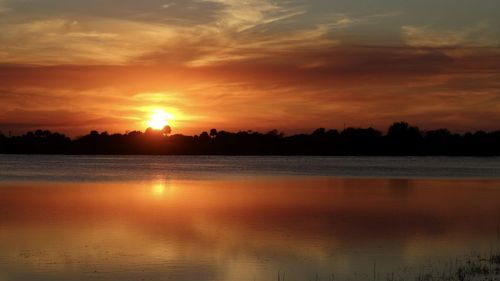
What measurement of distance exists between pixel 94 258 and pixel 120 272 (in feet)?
6.89

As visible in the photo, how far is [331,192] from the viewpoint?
43.8 m

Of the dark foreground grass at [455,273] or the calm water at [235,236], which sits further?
the calm water at [235,236]

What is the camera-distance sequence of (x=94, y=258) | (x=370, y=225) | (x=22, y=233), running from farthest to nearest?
(x=370, y=225)
(x=22, y=233)
(x=94, y=258)

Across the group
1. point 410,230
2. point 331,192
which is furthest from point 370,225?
point 331,192

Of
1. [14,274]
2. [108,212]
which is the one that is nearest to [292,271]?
[14,274]

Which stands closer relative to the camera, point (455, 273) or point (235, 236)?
point (455, 273)

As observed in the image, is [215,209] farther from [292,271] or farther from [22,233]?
[292,271]

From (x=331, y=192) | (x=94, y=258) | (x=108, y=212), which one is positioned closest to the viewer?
(x=94, y=258)

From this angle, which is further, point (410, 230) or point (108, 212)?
point (108, 212)

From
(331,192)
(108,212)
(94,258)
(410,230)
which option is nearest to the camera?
(94,258)

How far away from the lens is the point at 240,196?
3884 centimetres

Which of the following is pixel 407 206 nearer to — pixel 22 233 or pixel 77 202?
pixel 77 202

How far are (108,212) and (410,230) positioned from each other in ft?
43.5

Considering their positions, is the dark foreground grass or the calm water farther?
the calm water
